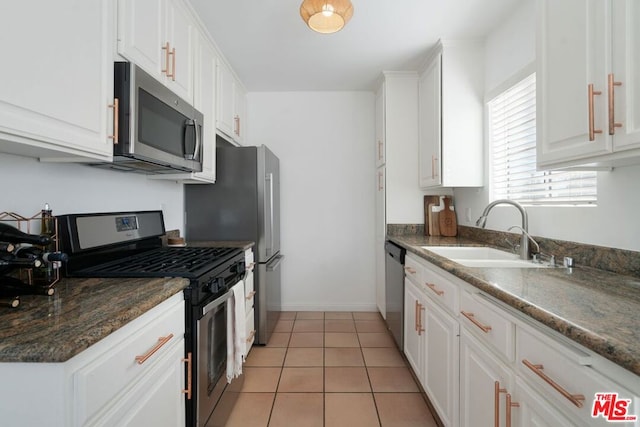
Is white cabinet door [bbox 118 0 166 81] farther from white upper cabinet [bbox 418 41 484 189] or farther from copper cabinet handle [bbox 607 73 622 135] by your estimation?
white upper cabinet [bbox 418 41 484 189]

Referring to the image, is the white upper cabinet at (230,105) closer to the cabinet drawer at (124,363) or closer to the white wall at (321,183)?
the white wall at (321,183)

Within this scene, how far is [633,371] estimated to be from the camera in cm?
57

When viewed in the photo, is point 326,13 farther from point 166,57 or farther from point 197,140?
point 197,140

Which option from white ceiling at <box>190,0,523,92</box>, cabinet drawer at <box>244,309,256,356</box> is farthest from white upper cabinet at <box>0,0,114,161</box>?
cabinet drawer at <box>244,309,256,356</box>

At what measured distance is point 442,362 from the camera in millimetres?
1514

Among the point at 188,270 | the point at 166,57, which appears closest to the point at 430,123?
the point at 166,57

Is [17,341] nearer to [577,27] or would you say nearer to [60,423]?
[60,423]

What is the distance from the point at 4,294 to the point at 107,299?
29 centimetres

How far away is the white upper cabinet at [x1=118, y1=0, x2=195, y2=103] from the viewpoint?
1271mm

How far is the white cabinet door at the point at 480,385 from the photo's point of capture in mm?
1002

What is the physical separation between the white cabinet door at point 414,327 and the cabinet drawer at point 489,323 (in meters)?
0.56

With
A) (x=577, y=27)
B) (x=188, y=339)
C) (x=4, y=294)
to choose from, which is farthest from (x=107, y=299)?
(x=577, y=27)

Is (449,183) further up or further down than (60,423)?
further up

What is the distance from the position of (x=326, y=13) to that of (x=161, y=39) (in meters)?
0.89
